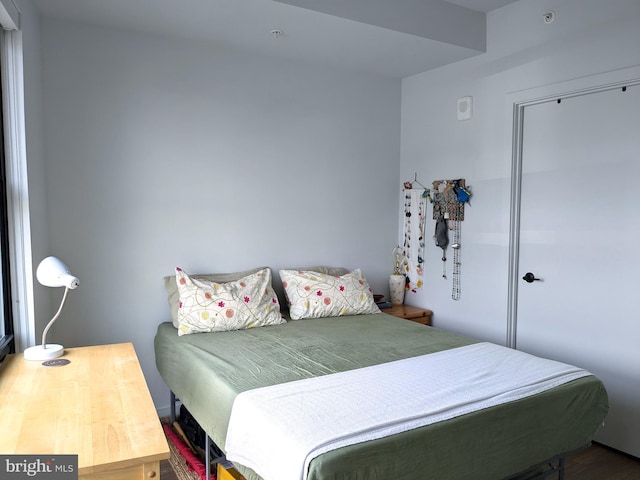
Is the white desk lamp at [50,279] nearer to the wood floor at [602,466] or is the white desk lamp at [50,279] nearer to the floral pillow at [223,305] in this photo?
the floral pillow at [223,305]

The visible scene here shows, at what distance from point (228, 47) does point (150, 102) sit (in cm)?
67

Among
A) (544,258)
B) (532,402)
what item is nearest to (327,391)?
(532,402)

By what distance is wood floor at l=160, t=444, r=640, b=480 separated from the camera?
2.55 m

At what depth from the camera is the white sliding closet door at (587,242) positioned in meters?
2.69

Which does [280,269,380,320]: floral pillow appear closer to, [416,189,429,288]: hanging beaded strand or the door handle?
[416,189,429,288]: hanging beaded strand

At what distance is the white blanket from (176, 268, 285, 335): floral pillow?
39.0 inches

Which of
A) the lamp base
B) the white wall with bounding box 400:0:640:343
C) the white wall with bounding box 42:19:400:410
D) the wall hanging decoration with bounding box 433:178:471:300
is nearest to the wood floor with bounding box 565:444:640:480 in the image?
the white wall with bounding box 400:0:640:343

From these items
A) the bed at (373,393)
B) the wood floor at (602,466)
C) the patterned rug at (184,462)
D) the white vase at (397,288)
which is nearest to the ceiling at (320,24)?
the white vase at (397,288)

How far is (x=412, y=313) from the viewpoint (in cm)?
375

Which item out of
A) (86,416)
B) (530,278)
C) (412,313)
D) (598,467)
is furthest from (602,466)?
(86,416)

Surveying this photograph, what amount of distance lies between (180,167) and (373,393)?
201cm

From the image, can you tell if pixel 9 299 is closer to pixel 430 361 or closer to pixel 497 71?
pixel 430 361

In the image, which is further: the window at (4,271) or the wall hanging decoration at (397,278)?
the wall hanging decoration at (397,278)

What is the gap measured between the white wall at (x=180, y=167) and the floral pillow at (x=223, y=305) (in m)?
0.30
